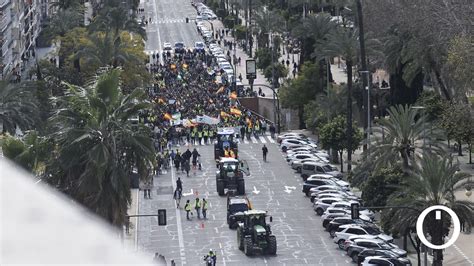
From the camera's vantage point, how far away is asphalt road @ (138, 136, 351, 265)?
47.3 m

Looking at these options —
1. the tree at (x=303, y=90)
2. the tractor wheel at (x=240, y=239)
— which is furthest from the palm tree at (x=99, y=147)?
the tree at (x=303, y=90)

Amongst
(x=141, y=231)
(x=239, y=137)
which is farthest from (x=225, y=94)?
(x=141, y=231)

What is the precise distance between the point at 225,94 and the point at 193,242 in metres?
48.6

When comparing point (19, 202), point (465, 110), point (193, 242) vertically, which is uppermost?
point (19, 202)

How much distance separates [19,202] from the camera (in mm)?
2348

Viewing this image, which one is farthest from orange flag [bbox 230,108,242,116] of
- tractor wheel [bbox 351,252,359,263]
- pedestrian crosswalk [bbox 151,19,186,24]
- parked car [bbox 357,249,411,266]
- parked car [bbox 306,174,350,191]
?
pedestrian crosswalk [bbox 151,19,186,24]

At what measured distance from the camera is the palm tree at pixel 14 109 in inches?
2435

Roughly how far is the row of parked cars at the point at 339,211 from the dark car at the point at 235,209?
3.63 metres

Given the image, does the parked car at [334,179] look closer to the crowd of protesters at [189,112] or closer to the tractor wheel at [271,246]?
the crowd of protesters at [189,112]

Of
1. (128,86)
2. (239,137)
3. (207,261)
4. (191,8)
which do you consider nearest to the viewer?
(207,261)

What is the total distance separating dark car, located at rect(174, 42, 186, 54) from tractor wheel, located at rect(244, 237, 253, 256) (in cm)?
8708

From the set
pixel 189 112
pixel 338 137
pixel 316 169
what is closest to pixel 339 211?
pixel 316 169

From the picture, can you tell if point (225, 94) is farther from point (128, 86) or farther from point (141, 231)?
point (141, 231)

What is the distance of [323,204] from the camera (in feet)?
181
